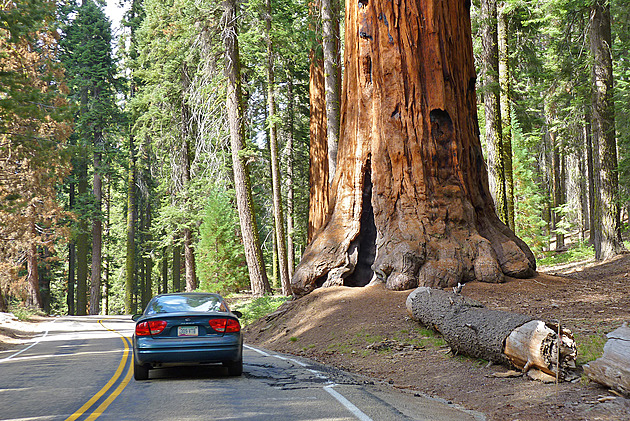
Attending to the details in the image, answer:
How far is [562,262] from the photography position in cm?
2723

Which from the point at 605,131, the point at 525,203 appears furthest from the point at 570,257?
the point at 605,131

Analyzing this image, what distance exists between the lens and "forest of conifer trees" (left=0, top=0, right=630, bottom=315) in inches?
807

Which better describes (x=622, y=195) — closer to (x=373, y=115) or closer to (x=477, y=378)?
(x=373, y=115)

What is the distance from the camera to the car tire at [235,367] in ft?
29.7

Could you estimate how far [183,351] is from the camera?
872cm

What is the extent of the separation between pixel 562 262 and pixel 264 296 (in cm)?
1444

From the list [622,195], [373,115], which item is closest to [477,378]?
[373,115]

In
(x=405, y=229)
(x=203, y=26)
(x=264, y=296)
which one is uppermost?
(x=203, y=26)

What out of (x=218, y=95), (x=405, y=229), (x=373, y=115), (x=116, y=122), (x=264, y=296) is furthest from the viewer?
(x=116, y=122)

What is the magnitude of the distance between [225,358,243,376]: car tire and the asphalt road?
0.13 m

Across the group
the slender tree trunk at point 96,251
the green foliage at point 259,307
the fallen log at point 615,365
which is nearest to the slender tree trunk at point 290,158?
the green foliage at point 259,307

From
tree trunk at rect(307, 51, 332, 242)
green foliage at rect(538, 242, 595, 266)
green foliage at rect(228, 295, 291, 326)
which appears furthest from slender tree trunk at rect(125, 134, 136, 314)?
green foliage at rect(538, 242, 595, 266)

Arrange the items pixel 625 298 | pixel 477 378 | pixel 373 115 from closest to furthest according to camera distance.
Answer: pixel 477 378
pixel 625 298
pixel 373 115

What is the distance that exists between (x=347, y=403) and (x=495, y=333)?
9.29 ft
